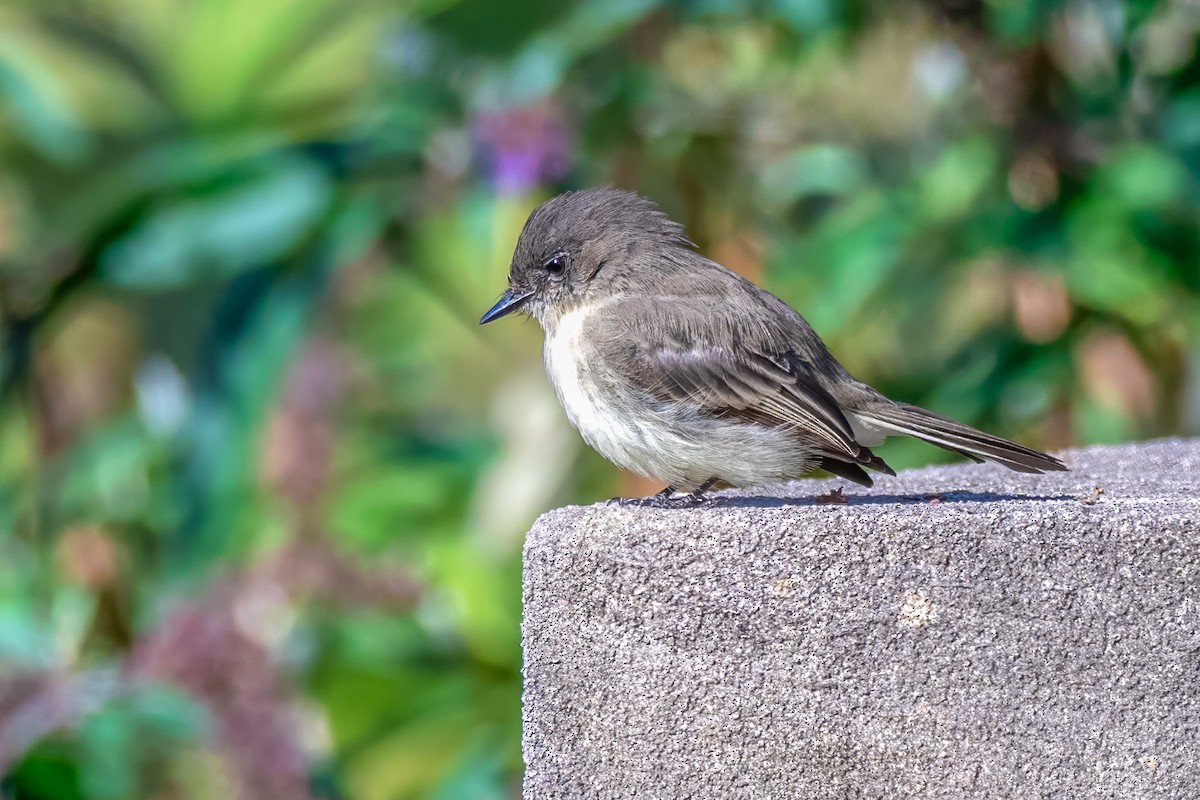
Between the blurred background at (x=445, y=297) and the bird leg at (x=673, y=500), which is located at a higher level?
the blurred background at (x=445, y=297)

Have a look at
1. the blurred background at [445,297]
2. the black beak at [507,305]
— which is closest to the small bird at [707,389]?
the black beak at [507,305]

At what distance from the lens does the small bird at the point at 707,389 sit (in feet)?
10.3

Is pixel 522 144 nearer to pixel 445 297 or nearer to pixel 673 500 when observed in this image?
pixel 445 297

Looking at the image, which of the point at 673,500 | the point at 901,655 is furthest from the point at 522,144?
the point at 901,655

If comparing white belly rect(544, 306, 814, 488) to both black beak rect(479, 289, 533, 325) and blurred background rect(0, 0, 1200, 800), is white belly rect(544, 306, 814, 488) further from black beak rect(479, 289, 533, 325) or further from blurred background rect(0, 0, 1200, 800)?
blurred background rect(0, 0, 1200, 800)

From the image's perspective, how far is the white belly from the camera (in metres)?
3.16

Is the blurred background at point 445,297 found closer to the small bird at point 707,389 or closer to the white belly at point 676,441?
the small bird at point 707,389

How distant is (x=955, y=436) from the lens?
10.3 feet

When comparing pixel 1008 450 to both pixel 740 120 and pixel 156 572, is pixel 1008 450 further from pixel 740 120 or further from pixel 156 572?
pixel 156 572

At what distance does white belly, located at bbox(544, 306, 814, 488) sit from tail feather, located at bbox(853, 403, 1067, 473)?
293 mm

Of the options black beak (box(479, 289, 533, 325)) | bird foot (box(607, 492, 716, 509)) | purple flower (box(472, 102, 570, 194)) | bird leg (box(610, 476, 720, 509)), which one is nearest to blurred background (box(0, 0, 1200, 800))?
purple flower (box(472, 102, 570, 194))

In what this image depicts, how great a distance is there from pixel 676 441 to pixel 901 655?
1.04 m

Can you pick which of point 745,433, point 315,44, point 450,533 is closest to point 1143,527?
point 745,433

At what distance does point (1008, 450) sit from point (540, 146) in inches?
108
